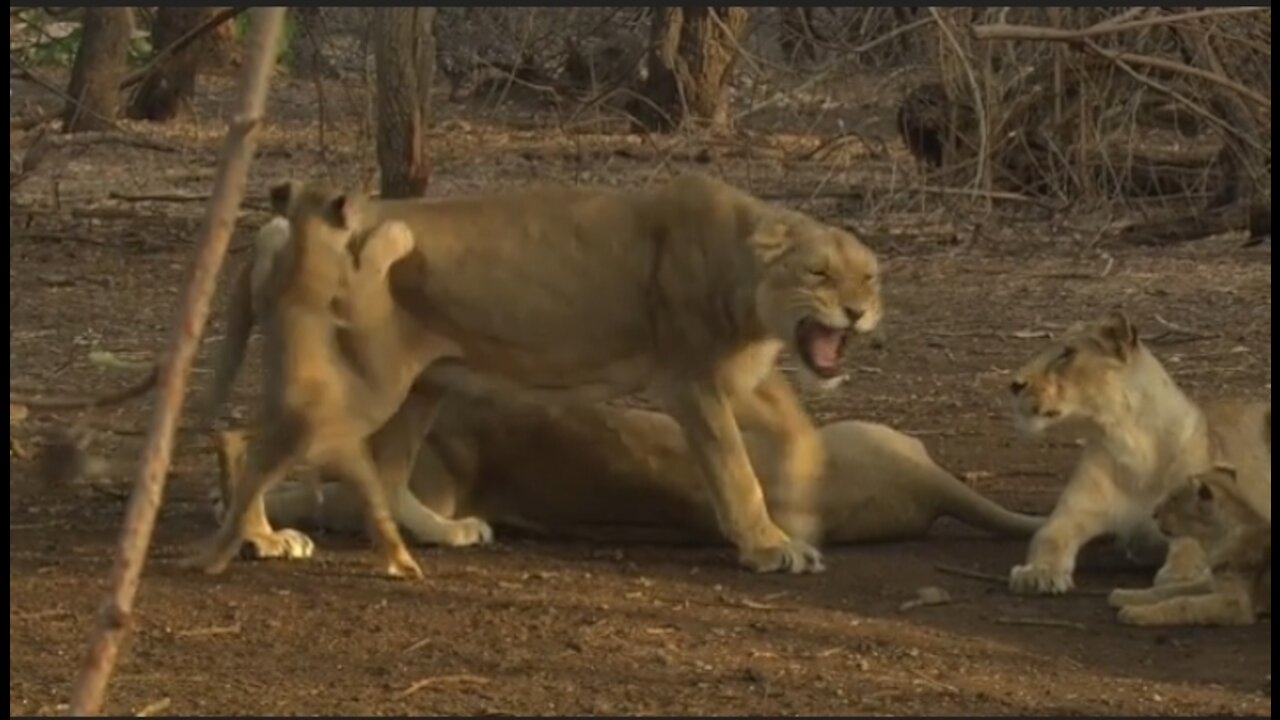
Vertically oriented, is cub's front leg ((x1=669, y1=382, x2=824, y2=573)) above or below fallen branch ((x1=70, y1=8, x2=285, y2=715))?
below

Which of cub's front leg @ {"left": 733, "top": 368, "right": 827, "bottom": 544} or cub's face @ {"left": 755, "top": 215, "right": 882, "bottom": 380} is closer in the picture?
cub's face @ {"left": 755, "top": 215, "right": 882, "bottom": 380}

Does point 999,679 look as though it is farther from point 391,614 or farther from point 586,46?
point 586,46

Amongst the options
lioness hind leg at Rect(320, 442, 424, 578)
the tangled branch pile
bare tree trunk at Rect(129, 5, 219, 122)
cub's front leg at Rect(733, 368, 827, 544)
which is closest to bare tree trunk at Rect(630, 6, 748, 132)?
the tangled branch pile

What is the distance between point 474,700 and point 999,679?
1.05 metres

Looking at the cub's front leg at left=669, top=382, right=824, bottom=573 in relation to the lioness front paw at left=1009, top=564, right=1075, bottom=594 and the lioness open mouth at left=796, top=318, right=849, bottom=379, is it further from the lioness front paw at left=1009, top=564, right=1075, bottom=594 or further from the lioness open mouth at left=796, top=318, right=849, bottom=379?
the lioness front paw at left=1009, top=564, right=1075, bottom=594

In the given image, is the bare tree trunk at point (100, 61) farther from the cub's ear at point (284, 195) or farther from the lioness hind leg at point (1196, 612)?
the lioness hind leg at point (1196, 612)

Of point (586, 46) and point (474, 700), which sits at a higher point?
point (586, 46)

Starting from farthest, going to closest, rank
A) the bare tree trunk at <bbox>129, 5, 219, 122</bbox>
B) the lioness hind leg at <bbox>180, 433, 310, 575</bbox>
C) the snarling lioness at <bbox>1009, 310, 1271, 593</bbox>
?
the bare tree trunk at <bbox>129, 5, 219, 122</bbox> < the snarling lioness at <bbox>1009, 310, 1271, 593</bbox> < the lioness hind leg at <bbox>180, 433, 310, 575</bbox>

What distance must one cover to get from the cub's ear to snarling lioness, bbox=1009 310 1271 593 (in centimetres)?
178

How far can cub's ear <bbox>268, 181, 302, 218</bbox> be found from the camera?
636 cm

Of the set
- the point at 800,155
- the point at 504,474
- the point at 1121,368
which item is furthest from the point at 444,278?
the point at 800,155

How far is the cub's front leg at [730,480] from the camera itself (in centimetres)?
657

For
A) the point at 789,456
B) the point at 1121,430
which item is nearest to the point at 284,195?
the point at 789,456

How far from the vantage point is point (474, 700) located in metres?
5.15
